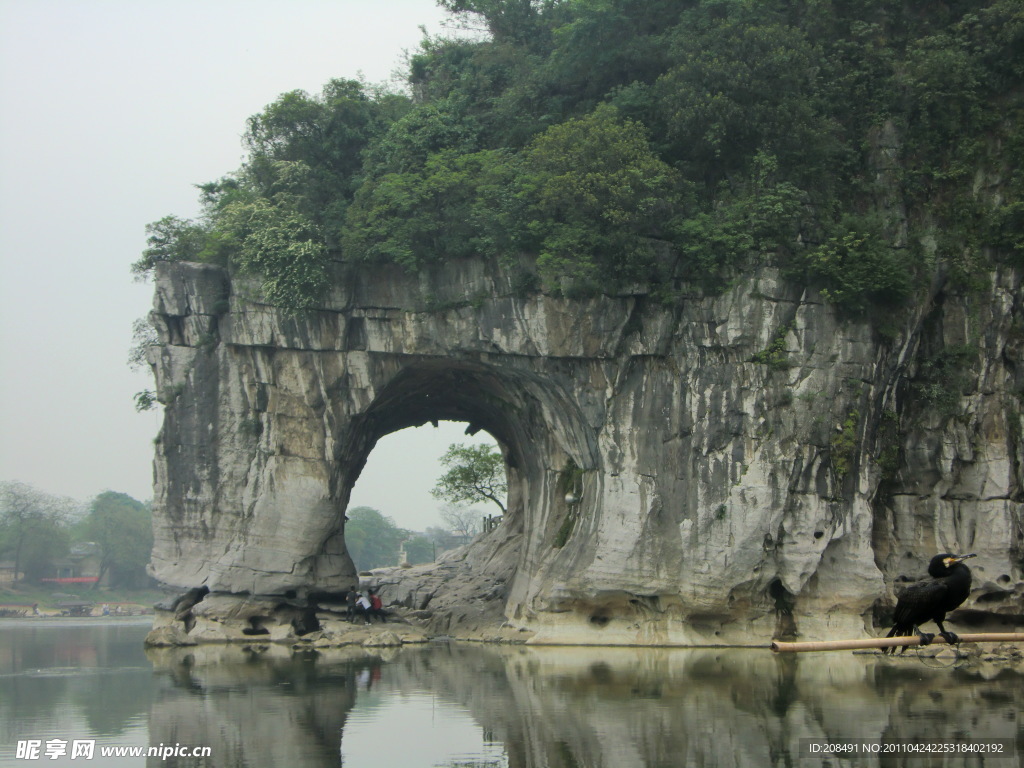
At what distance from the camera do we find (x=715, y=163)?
69.3 feet

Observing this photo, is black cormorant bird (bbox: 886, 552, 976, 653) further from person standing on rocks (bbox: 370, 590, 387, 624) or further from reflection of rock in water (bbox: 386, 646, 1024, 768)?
person standing on rocks (bbox: 370, 590, 387, 624)

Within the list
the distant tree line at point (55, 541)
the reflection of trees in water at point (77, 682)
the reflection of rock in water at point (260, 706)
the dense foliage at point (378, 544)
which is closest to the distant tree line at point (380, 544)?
the dense foliage at point (378, 544)

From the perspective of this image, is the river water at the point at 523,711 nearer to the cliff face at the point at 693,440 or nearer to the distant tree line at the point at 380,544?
the cliff face at the point at 693,440

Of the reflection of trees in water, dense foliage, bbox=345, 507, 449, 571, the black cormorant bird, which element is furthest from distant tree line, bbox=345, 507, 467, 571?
the black cormorant bird

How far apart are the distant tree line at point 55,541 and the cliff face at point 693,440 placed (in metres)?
34.4

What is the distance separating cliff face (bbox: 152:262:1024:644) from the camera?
63.6ft

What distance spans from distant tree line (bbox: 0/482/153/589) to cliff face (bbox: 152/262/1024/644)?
3444cm

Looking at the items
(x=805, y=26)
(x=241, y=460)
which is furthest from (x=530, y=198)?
(x=241, y=460)

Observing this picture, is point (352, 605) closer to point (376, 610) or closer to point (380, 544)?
point (376, 610)

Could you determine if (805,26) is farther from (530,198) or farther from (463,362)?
(463,362)

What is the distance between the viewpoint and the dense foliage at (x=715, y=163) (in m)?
19.9

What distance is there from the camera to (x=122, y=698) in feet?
46.6

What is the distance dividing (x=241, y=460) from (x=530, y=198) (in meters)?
8.84

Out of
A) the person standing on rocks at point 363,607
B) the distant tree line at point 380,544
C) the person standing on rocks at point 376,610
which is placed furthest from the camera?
the distant tree line at point 380,544
